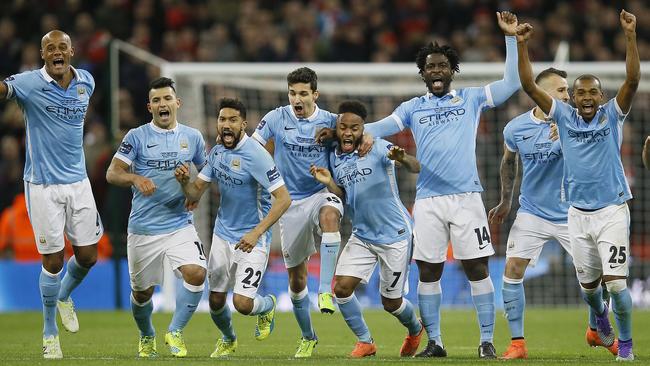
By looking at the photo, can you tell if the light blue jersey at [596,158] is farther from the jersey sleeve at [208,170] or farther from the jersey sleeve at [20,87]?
the jersey sleeve at [20,87]

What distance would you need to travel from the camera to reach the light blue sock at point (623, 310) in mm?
10000

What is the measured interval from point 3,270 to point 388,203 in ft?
28.9

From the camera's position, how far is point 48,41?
10.7m

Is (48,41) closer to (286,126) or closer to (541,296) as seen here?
(286,126)

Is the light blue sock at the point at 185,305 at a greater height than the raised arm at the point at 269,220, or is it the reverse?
the raised arm at the point at 269,220

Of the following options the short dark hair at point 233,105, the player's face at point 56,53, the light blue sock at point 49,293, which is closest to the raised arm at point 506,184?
the short dark hair at point 233,105

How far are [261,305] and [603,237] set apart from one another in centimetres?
308

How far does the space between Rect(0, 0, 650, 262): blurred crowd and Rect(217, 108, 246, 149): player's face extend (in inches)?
375

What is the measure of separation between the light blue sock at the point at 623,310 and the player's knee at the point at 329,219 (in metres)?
2.51

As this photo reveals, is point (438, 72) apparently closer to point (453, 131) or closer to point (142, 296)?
point (453, 131)

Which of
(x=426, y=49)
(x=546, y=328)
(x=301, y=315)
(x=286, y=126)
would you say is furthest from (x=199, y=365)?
(x=546, y=328)

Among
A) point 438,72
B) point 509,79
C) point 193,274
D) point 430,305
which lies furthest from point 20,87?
point 509,79

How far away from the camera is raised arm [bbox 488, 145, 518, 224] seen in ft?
38.0

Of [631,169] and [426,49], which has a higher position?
[426,49]
